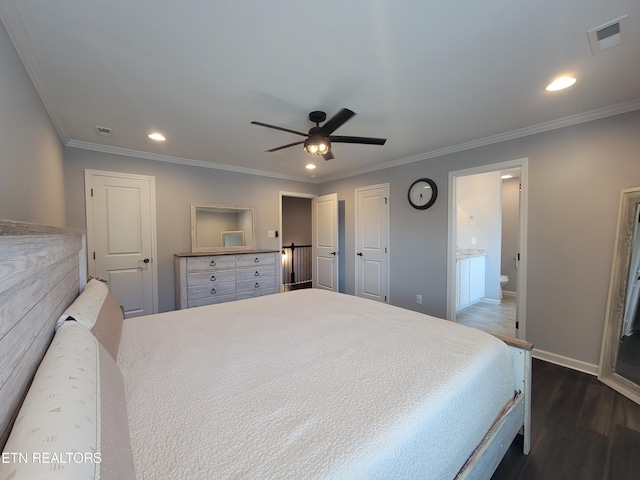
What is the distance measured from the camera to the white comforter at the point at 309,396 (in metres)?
0.70

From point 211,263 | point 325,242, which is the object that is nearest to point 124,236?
point 211,263

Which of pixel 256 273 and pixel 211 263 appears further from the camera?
pixel 256 273

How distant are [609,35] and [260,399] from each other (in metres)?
2.55

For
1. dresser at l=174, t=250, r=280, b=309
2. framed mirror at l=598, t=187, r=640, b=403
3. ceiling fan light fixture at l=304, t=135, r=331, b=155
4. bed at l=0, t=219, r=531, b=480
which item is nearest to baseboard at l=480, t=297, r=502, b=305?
framed mirror at l=598, t=187, r=640, b=403

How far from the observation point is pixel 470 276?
4309mm

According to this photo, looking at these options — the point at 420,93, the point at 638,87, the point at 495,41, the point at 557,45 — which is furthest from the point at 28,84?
the point at 638,87

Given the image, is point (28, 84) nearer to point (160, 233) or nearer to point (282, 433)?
point (160, 233)

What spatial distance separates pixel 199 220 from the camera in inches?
157

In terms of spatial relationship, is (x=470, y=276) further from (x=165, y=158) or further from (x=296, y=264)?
(x=165, y=158)

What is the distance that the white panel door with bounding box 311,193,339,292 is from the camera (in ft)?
15.5

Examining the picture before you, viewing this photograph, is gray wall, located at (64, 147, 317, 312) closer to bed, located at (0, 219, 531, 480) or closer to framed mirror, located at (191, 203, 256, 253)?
framed mirror, located at (191, 203, 256, 253)

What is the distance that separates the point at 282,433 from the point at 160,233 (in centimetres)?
366

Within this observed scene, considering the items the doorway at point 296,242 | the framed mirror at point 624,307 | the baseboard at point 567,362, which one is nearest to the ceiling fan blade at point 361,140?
the framed mirror at point 624,307

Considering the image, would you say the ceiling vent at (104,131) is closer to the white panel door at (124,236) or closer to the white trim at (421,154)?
the white trim at (421,154)
